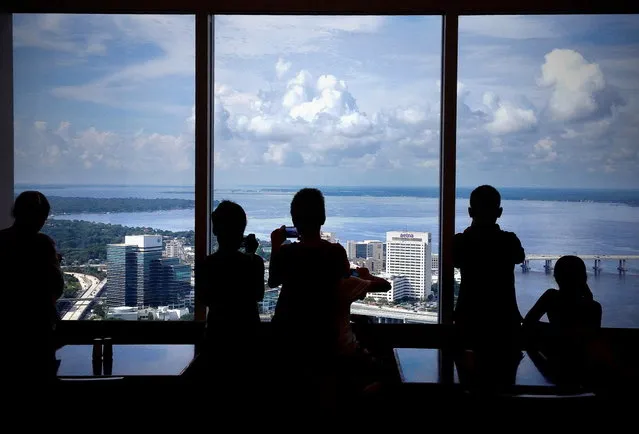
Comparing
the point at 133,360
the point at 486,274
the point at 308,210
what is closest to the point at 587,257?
the point at 486,274

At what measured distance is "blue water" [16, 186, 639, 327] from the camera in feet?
11.9

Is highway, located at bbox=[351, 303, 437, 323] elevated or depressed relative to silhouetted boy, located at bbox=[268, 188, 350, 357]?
depressed

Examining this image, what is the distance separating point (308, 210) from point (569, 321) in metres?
1.22

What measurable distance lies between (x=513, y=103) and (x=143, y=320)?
2.60 metres

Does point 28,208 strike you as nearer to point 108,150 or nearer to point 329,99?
point 108,150

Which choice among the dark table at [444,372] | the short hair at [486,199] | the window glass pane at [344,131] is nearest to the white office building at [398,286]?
the window glass pane at [344,131]

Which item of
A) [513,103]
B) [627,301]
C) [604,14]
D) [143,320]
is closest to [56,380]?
[143,320]

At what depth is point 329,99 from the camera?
3.71 metres

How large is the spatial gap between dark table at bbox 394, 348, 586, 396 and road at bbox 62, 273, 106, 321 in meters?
1.94

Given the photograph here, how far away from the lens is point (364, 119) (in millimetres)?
3723

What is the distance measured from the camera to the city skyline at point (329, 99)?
3662mm

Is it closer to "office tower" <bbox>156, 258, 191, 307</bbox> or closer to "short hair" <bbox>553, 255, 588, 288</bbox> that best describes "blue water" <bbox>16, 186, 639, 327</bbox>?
"office tower" <bbox>156, 258, 191, 307</bbox>

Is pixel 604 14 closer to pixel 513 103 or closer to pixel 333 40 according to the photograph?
pixel 513 103

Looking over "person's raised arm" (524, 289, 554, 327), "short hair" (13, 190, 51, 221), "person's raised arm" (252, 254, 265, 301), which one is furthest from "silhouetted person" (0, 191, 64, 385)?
"person's raised arm" (524, 289, 554, 327)
